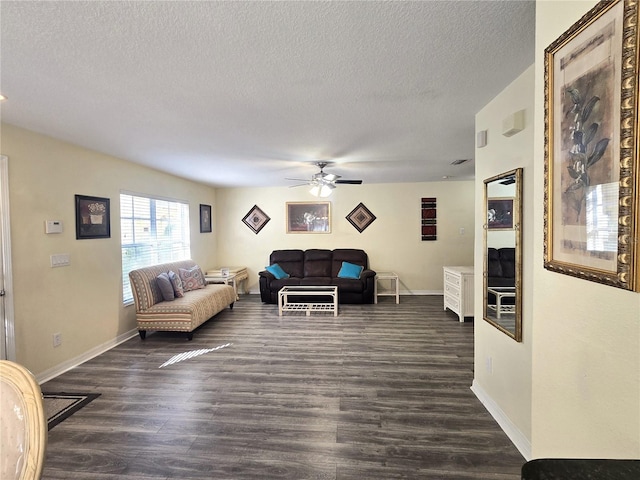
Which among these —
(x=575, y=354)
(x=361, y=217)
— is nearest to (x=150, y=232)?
(x=361, y=217)

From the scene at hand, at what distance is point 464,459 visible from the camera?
183cm

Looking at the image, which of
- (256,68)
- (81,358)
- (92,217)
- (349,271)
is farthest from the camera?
(349,271)

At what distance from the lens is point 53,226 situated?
9.68ft

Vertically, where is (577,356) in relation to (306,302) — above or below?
above

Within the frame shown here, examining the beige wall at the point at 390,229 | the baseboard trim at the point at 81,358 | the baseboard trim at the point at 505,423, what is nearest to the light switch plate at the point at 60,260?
the baseboard trim at the point at 81,358

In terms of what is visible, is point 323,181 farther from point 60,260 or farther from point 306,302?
point 60,260

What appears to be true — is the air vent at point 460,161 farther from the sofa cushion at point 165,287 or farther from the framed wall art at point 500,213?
the sofa cushion at point 165,287

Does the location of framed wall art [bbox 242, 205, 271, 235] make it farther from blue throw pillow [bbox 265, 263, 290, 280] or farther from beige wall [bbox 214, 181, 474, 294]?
blue throw pillow [bbox 265, 263, 290, 280]

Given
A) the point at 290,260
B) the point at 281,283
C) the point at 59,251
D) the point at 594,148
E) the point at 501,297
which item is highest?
the point at 594,148

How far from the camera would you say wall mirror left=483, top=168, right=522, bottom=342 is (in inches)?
75.3

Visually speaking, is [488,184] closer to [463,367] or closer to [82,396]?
[463,367]

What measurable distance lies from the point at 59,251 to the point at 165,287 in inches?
51.8

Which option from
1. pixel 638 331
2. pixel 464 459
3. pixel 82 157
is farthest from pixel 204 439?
pixel 82 157

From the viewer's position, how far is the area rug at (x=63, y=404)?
7.45ft
